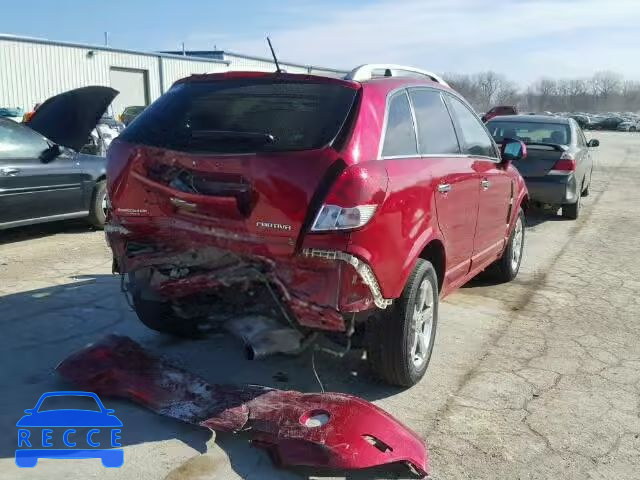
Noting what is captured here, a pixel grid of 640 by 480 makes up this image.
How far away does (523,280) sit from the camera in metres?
6.75

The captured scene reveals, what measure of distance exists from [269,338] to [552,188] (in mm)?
7364

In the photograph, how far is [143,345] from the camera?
4.55 meters

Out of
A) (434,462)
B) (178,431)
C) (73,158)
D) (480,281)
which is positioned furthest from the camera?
(73,158)

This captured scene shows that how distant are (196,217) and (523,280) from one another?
4337 mm

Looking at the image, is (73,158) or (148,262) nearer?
(148,262)

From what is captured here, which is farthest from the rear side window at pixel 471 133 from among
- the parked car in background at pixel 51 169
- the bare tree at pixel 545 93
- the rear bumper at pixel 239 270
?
A: the bare tree at pixel 545 93

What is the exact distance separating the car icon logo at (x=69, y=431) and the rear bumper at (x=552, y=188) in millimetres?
7877

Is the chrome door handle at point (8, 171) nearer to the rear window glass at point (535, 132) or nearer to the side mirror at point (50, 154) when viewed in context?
the side mirror at point (50, 154)

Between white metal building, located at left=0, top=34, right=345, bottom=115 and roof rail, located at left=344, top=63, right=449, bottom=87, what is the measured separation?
21.1 m

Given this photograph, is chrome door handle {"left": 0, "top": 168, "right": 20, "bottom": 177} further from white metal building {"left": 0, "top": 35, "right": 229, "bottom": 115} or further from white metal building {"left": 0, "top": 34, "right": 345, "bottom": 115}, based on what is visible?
white metal building {"left": 0, "top": 35, "right": 229, "bottom": 115}

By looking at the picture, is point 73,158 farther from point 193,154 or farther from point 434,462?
point 434,462

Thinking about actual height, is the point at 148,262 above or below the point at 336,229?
below

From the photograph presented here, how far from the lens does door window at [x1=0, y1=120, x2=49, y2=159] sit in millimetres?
7465

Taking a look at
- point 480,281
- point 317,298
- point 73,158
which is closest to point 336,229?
point 317,298
